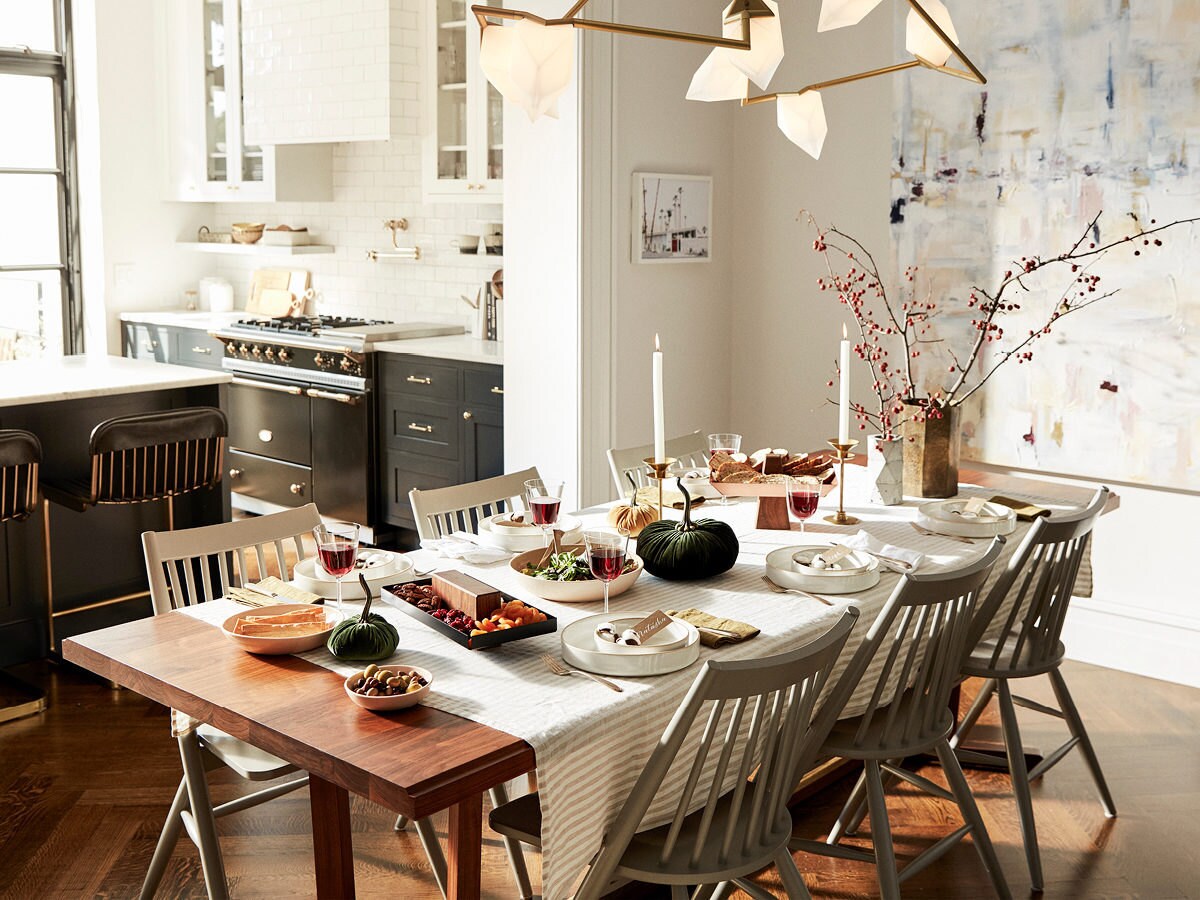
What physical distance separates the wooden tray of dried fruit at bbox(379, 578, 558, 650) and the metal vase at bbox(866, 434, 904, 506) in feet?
4.54

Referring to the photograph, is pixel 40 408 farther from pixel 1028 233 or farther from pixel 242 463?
pixel 1028 233

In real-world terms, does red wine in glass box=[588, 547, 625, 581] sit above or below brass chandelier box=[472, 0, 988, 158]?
below

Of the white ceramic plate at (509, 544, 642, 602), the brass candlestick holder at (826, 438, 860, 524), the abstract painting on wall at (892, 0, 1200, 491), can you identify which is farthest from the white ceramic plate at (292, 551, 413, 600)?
the abstract painting on wall at (892, 0, 1200, 491)

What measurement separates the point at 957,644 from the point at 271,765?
1.47 meters

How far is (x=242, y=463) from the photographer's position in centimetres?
663

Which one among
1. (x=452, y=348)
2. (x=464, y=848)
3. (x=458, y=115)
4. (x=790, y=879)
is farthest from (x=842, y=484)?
Result: (x=458, y=115)

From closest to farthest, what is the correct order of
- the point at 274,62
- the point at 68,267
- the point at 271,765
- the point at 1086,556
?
the point at 271,765 < the point at 1086,556 < the point at 274,62 < the point at 68,267

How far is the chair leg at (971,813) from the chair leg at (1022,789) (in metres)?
0.16

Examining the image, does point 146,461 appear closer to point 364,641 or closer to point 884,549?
point 364,641

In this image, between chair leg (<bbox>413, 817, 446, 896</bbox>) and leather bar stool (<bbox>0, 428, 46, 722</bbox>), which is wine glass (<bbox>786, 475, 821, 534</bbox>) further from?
leather bar stool (<bbox>0, 428, 46, 722</bbox>)

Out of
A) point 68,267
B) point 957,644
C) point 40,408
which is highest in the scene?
point 68,267

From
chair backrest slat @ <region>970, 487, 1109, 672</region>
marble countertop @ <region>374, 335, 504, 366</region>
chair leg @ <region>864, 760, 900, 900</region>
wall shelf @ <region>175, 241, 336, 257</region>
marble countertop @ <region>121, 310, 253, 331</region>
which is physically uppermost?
wall shelf @ <region>175, 241, 336, 257</region>

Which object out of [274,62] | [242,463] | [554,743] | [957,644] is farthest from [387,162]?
[554,743]

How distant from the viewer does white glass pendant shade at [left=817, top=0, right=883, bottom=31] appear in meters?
2.69
